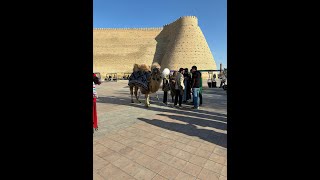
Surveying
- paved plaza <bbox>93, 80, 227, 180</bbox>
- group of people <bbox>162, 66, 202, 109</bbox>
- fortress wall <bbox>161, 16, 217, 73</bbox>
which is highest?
fortress wall <bbox>161, 16, 217, 73</bbox>

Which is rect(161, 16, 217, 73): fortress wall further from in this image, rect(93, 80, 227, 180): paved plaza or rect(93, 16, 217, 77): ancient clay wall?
rect(93, 80, 227, 180): paved plaza

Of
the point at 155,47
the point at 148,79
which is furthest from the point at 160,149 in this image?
the point at 155,47

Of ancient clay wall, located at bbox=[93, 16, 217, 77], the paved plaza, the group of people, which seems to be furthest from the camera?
ancient clay wall, located at bbox=[93, 16, 217, 77]

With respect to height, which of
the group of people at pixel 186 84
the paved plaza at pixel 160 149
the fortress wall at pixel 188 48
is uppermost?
the fortress wall at pixel 188 48

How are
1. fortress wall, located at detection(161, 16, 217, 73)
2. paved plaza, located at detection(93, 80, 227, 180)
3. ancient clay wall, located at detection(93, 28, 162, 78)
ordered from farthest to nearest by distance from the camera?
ancient clay wall, located at detection(93, 28, 162, 78)
fortress wall, located at detection(161, 16, 217, 73)
paved plaza, located at detection(93, 80, 227, 180)

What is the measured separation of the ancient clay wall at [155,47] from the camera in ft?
174

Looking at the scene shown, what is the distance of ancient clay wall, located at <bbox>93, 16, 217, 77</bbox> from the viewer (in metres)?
52.9

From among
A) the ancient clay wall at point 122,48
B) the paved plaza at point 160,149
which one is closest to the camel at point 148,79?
the paved plaza at point 160,149

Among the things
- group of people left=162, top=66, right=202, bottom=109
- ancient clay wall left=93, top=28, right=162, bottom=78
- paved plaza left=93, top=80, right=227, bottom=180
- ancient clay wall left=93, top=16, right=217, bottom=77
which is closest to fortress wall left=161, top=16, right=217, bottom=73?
ancient clay wall left=93, top=16, right=217, bottom=77

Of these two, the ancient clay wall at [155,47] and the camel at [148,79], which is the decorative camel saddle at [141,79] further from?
the ancient clay wall at [155,47]

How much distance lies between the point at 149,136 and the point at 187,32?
183 ft
